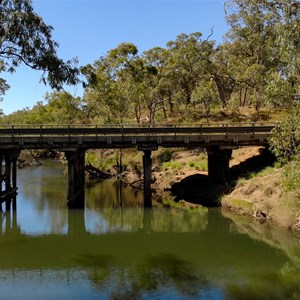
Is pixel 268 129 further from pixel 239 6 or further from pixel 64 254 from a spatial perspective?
pixel 64 254

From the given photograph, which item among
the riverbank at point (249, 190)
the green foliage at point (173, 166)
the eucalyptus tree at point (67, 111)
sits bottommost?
the riverbank at point (249, 190)

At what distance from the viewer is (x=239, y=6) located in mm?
16062

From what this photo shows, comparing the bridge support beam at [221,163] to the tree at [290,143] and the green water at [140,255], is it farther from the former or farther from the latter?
the tree at [290,143]

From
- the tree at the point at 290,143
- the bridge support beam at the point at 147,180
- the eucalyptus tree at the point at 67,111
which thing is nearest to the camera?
the tree at the point at 290,143

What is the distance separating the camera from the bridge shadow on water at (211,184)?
27984mm

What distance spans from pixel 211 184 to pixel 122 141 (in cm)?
790

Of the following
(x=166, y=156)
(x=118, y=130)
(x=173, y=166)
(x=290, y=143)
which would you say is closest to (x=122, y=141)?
(x=118, y=130)

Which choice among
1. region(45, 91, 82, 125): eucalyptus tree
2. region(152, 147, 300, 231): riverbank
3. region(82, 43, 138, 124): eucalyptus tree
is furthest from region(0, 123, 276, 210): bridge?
region(45, 91, 82, 125): eucalyptus tree

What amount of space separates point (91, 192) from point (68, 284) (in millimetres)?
20226

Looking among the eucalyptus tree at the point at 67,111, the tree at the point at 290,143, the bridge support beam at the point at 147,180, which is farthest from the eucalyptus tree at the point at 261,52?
the eucalyptus tree at the point at 67,111

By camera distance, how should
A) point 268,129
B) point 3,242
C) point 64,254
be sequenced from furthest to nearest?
point 268,129
point 3,242
point 64,254

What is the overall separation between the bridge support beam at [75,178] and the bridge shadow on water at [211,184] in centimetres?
718

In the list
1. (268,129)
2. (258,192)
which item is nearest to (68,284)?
(258,192)

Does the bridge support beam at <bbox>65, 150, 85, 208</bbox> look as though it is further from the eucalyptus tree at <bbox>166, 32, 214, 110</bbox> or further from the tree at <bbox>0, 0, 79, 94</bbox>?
the eucalyptus tree at <bbox>166, 32, 214, 110</bbox>
